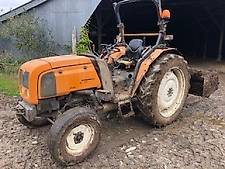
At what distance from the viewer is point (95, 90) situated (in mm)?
4273

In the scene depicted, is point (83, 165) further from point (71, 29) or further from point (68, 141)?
point (71, 29)

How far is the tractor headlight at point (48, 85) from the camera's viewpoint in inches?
149

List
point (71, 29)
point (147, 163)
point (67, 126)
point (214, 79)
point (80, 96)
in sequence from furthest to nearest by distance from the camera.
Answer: point (71, 29) < point (214, 79) < point (80, 96) < point (147, 163) < point (67, 126)

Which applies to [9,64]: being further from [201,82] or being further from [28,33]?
[201,82]

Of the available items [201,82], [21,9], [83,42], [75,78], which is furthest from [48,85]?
[21,9]

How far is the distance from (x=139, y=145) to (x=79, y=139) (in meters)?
0.88

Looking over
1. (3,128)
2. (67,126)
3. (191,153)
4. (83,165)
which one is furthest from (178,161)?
(3,128)

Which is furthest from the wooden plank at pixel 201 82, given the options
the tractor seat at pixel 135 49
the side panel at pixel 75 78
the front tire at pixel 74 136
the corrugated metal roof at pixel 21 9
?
the corrugated metal roof at pixel 21 9

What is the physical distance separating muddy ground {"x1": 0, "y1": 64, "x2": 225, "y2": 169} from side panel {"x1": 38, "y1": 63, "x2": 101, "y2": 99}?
0.79 metres

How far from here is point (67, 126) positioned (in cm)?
362

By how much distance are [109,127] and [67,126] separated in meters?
1.34

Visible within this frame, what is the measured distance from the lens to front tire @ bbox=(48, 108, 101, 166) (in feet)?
11.8

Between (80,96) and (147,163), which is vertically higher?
(80,96)

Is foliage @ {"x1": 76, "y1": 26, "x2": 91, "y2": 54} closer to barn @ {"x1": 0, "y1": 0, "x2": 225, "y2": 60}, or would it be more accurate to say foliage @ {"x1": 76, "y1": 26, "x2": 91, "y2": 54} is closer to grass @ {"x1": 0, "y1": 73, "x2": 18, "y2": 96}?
barn @ {"x1": 0, "y1": 0, "x2": 225, "y2": 60}
